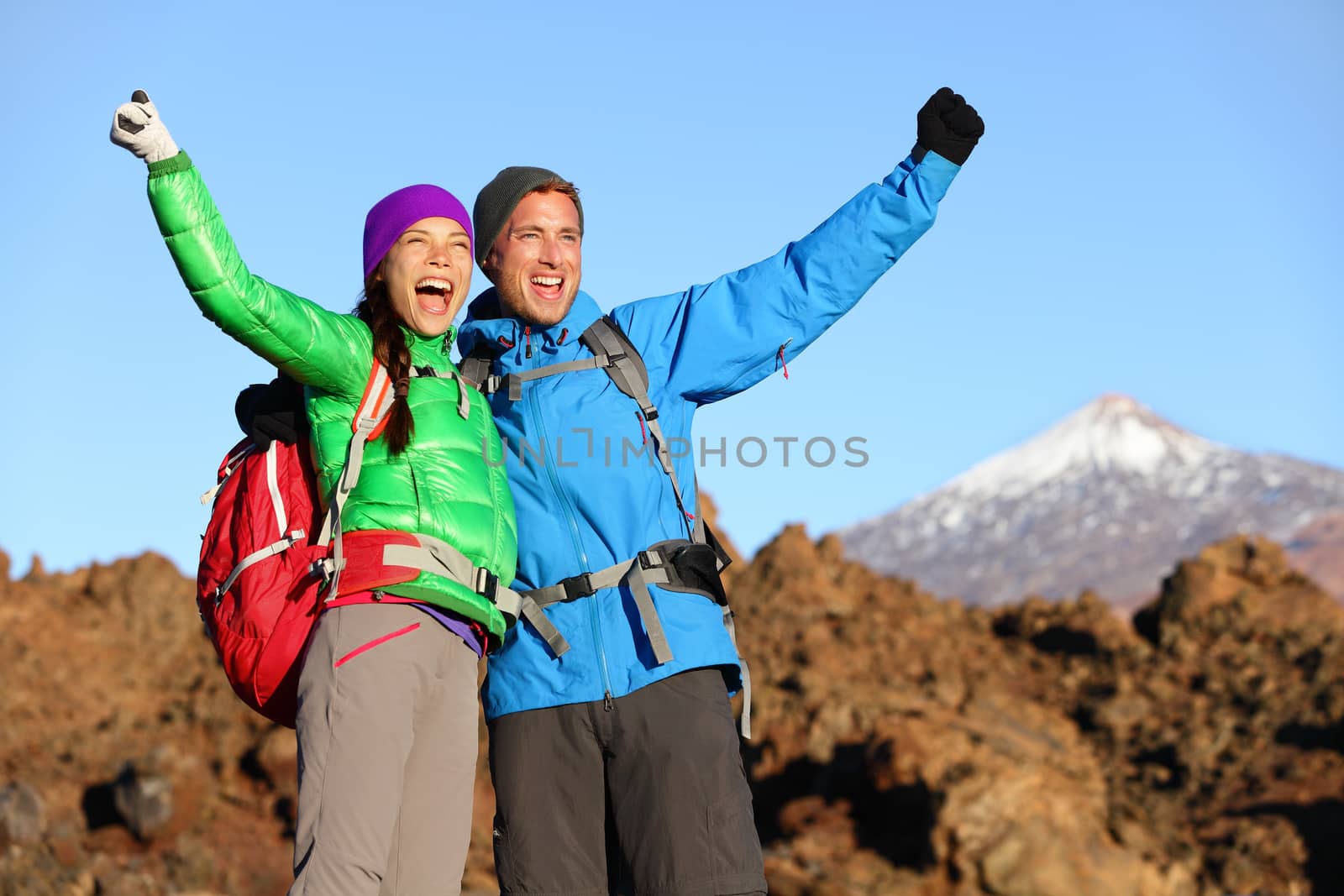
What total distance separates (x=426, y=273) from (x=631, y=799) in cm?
151

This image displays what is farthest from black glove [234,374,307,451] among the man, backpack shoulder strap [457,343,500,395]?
the man

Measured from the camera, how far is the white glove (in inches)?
125

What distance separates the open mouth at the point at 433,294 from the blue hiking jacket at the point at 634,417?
34 cm

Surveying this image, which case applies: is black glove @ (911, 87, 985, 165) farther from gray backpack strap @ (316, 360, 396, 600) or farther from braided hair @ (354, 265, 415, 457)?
gray backpack strap @ (316, 360, 396, 600)

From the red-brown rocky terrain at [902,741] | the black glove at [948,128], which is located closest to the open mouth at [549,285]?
the black glove at [948,128]

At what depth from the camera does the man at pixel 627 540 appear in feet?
12.8

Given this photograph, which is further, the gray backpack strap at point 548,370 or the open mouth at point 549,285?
the open mouth at point 549,285

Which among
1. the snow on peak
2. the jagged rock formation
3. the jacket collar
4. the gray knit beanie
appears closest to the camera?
the jacket collar

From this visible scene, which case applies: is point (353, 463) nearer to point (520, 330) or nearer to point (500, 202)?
point (520, 330)

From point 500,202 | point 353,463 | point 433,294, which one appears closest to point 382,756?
point 353,463

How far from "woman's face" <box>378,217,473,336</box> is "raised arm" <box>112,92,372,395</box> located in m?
0.28

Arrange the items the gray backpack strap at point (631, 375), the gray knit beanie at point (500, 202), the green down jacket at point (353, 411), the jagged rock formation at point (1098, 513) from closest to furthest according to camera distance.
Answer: the green down jacket at point (353, 411) < the gray backpack strap at point (631, 375) < the gray knit beanie at point (500, 202) < the jagged rock formation at point (1098, 513)

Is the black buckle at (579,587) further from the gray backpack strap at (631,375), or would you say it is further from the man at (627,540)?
the gray backpack strap at (631,375)

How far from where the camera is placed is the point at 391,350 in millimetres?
3654
